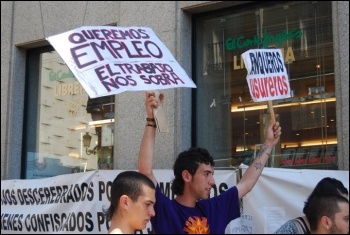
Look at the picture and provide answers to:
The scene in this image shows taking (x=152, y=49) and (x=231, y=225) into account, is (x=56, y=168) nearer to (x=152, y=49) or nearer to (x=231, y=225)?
(x=231, y=225)

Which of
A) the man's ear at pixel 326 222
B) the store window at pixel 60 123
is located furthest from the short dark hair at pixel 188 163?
the store window at pixel 60 123

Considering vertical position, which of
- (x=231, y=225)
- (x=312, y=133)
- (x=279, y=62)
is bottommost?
(x=231, y=225)

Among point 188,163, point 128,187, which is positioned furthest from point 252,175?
point 128,187

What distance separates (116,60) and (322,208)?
6.14ft

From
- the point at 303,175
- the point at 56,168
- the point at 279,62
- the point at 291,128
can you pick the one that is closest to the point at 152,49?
the point at 279,62

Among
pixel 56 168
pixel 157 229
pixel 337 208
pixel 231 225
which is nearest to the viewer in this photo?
pixel 337 208

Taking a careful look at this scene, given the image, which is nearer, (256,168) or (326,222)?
(326,222)

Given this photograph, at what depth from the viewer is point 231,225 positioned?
6.13 meters

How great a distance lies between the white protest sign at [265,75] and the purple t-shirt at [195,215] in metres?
1.00

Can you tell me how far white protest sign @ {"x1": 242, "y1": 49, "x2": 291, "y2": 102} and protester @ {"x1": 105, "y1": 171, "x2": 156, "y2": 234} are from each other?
1.80 m

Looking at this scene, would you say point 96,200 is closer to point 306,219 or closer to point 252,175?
point 252,175

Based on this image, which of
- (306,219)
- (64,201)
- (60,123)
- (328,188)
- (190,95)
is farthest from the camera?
(60,123)

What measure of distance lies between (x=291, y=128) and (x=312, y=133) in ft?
0.86

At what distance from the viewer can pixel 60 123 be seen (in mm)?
9297
